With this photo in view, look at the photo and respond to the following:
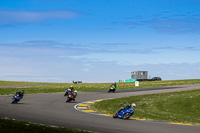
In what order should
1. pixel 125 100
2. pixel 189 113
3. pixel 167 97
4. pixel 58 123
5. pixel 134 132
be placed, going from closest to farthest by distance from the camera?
pixel 134 132 → pixel 58 123 → pixel 189 113 → pixel 125 100 → pixel 167 97

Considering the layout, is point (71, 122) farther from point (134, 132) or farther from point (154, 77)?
point (154, 77)

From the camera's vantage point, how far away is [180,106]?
125 ft

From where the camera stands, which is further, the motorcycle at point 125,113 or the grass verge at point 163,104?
the grass verge at point 163,104

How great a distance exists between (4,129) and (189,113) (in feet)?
83.0

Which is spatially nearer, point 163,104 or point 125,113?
point 125,113

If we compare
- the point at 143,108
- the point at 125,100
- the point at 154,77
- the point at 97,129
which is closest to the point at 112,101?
the point at 125,100

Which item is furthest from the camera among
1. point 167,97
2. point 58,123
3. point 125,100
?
point 167,97

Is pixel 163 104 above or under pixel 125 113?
under

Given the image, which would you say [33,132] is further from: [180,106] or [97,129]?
[180,106]

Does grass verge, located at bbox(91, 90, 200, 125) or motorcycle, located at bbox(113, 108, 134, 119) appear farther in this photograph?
grass verge, located at bbox(91, 90, 200, 125)

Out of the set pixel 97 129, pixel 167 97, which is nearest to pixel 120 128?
pixel 97 129

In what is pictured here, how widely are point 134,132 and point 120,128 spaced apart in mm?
1447

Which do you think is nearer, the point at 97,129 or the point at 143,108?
the point at 97,129

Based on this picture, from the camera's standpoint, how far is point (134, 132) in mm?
16562
